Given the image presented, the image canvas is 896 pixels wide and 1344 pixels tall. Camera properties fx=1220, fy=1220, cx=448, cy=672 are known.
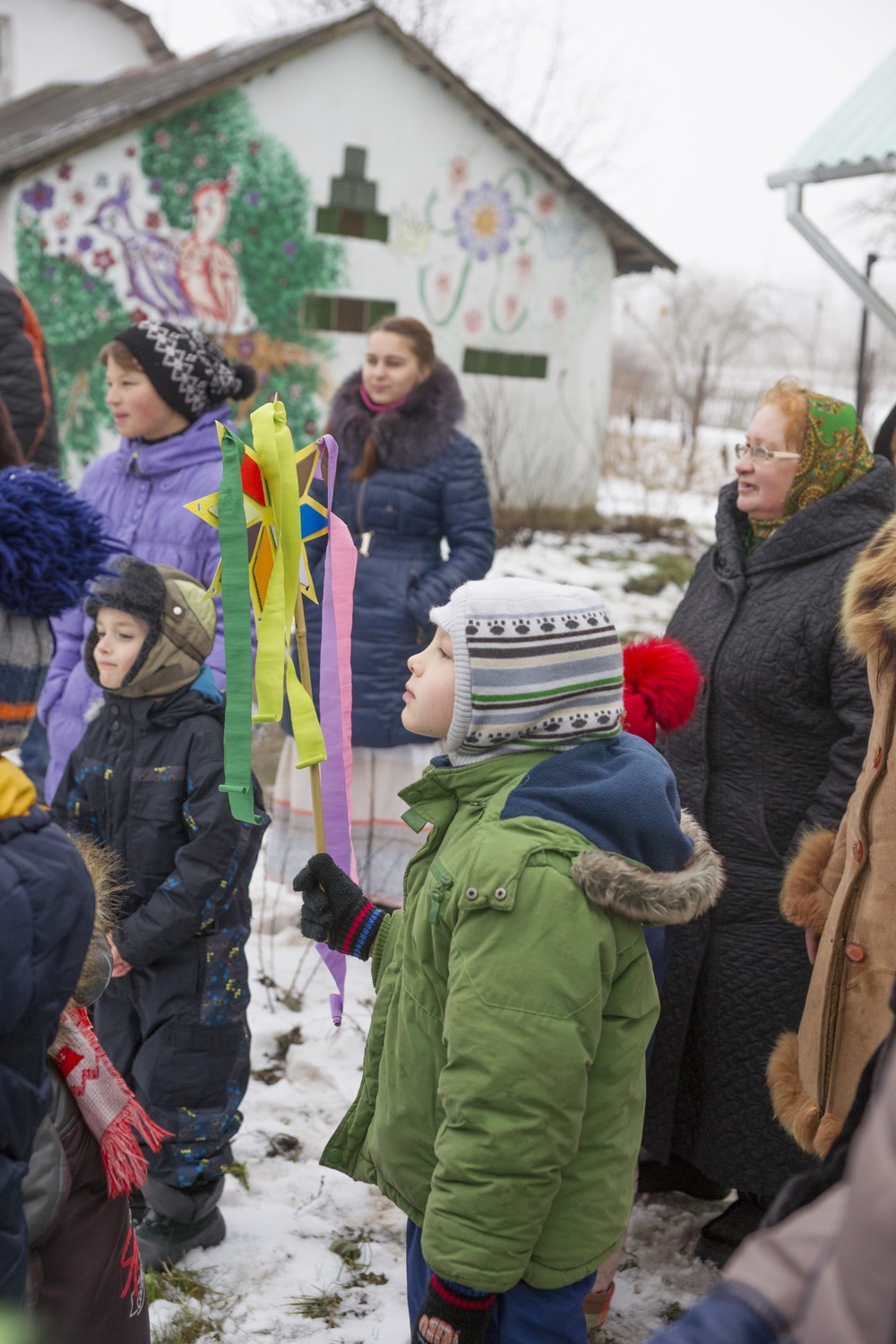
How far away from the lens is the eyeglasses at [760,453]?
9.12ft

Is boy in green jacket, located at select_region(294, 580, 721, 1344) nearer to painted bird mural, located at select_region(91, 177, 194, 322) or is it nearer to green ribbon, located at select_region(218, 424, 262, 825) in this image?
green ribbon, located at select_region(218, 424, 262, 825)

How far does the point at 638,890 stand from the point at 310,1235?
1.60 metres

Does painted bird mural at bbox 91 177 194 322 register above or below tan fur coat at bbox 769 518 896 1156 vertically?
above

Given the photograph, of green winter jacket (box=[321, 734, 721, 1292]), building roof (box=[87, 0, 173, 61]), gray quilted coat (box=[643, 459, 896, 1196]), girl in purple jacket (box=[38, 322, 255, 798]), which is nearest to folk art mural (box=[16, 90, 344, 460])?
girl in purple jacket (box=[38, 322, 255, 798])

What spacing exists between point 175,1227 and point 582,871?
1.56m

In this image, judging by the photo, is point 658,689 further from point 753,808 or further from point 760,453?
point 760,453

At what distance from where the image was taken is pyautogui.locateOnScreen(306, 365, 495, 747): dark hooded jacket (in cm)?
417

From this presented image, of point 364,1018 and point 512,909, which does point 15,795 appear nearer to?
point 512,909

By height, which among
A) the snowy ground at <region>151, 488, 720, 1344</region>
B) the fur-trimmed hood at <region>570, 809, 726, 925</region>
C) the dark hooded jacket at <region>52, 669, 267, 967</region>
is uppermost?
the fur-trimmed hood at <region>570, 809, 726, 925</region>

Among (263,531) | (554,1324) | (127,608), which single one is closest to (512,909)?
(554,1324)

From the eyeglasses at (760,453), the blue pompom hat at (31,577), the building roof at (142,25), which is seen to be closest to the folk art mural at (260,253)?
the eyeglasses at (760,453)

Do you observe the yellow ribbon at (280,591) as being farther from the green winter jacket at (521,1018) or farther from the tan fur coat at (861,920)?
the tan fur coat at (861,920)

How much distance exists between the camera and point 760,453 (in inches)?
111

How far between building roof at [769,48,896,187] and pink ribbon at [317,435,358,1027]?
18.3 feet
